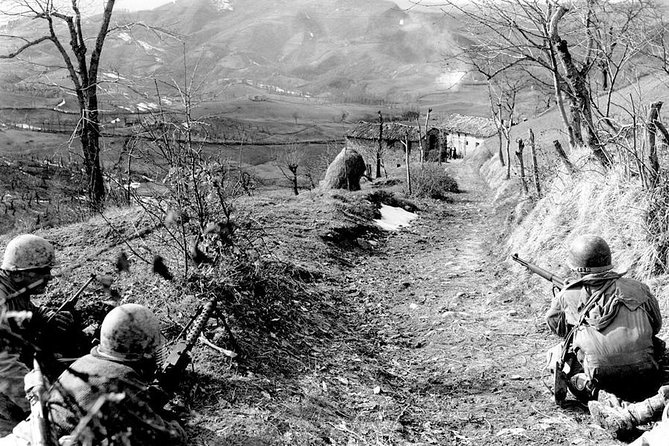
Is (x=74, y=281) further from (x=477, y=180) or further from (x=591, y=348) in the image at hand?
(x=477, y=180)

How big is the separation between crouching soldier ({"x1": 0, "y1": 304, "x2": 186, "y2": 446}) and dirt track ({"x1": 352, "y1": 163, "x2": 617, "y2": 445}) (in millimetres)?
2177

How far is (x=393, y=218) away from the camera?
15242 mm

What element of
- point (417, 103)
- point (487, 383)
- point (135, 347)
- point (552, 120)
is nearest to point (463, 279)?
Answer: point (487, 383)

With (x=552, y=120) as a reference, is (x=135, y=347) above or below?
below

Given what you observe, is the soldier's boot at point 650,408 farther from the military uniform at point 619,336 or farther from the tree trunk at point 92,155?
the tree trunk at point 92,155

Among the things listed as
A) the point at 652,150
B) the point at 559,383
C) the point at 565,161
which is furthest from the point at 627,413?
the point at 565,161

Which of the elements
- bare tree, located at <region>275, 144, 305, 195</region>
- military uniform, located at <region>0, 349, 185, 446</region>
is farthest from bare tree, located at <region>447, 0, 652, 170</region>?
bare tree, located at <region>275, 144, 305, 195</region>

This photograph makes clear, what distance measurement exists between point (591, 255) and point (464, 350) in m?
2.40

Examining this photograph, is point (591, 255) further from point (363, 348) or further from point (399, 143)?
point (399, 143)

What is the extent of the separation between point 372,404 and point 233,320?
176 centimetres

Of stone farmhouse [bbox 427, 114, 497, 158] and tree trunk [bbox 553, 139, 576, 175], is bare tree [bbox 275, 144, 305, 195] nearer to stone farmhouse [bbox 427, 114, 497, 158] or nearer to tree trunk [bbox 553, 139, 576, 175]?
tree trunk [bbox 553, 139, 576, 175]

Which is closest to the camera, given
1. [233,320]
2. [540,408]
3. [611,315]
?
A: [611,315]

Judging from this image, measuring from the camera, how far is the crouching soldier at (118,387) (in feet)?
10.3

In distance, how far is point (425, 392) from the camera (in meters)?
5.57
